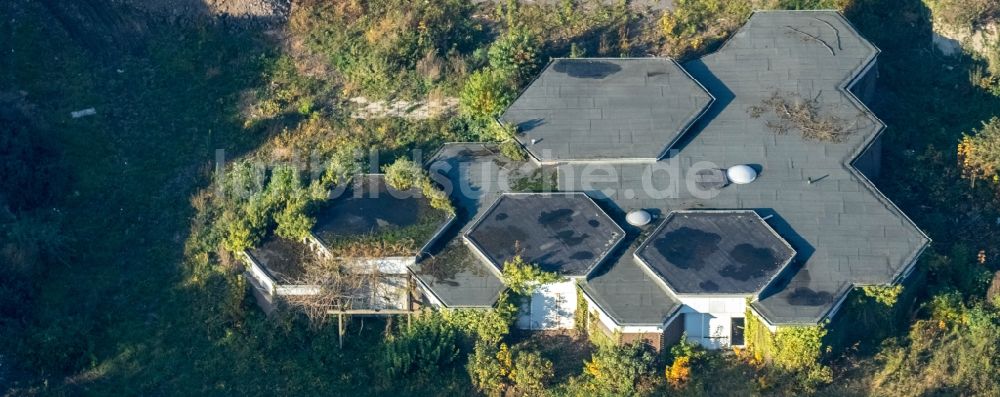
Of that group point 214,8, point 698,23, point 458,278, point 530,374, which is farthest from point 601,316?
point 214,8

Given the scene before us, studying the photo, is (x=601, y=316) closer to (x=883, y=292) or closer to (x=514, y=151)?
(x=514, y=151)

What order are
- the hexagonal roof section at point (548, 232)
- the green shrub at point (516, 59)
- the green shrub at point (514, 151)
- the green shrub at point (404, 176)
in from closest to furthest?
the hexagonal roof section at point (548, 232) → the green shrub at point (404, 176) → the green shrub at point (514, 151) → the green shrub at point (516, 59)

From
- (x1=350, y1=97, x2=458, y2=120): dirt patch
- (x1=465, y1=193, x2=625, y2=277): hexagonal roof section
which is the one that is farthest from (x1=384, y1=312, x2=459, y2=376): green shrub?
(x1=350, y1=97, x2=458, y2=120): dirt patch

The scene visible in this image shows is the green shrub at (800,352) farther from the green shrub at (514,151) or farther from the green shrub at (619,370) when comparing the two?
the green shrub at (514,151)

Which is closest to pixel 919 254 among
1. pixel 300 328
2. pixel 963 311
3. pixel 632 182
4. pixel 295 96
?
pixel 963 311

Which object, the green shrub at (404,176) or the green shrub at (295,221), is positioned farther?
the green shrub at (404,176)

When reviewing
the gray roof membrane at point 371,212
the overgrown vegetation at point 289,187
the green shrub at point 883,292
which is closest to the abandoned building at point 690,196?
the green shrub at point 883,292

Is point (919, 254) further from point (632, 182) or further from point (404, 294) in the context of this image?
point (404, 294)
